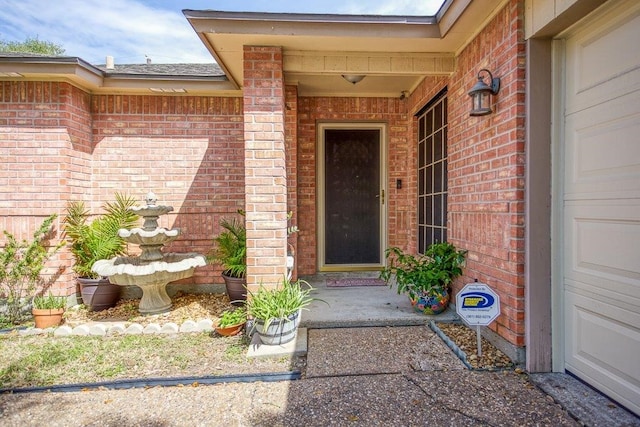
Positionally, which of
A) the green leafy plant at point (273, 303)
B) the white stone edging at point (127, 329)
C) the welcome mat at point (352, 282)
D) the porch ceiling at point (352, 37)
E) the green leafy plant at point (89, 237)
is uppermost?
the porch ceiling at point (352, 37)

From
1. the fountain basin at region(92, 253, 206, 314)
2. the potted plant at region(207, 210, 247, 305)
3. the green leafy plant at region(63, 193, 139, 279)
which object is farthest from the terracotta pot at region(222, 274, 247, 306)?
the green leafy plant at region(63, 193, 139, 279)

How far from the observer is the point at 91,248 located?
395 cm

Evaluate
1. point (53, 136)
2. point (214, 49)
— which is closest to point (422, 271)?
point (214, 49)

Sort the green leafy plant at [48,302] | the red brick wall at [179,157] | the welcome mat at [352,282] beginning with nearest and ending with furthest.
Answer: the green leafy plant at [48,302] → the red brick wall at [179,157] → the welcome mat at [352,282]

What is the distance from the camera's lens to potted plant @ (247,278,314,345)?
2.84 meters

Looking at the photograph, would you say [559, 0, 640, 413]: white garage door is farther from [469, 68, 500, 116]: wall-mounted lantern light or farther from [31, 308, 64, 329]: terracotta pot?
[31, 308, 64, 329]: terracotta pot

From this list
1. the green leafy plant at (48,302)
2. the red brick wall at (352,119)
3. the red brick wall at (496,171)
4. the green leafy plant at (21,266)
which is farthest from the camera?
the red brick wall at (352,119)

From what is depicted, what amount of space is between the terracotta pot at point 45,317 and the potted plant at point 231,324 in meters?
1.80

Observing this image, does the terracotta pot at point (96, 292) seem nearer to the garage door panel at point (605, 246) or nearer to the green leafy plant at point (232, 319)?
the green leafy plant at point (232, 319)

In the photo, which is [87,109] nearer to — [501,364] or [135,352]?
[135,352]

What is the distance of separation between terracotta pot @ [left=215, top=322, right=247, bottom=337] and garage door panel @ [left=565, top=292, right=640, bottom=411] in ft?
8.47

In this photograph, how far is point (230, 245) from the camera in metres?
4.07

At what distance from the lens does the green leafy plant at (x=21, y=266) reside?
369 centimetres

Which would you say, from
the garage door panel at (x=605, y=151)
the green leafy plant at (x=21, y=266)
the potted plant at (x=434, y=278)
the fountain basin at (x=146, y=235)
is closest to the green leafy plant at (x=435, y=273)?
the potted plant at (x=434, y=278)
